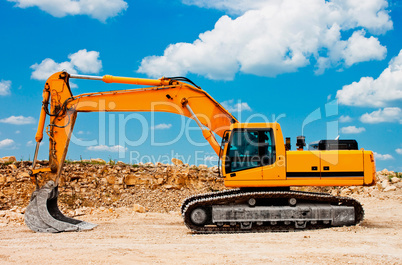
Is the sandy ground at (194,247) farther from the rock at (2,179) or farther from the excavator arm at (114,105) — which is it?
the rock at (2,179)

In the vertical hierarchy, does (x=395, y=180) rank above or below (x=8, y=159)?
below

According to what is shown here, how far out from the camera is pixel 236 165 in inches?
372

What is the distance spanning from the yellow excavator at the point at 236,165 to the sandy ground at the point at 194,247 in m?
0.49

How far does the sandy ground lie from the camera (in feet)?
21.3

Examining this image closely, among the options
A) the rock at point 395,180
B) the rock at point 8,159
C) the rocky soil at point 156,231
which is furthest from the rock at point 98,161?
the rock at point 395,180

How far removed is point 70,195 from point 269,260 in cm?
1203

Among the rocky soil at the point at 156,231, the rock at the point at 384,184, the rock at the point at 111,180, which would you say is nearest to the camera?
the rocky soil at the point at 156,231

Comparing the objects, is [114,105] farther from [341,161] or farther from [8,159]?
[8,159]

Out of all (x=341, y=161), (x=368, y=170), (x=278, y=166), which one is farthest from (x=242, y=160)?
(x=368, y=170)

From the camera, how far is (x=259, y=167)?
31.0 feet

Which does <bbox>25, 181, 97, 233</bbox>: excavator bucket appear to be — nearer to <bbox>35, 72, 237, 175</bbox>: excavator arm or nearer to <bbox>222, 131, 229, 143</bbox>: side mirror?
<bbox>35, 72, 237, 175</bbox>: excavator arm

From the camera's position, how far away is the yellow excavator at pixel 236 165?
30.9ft

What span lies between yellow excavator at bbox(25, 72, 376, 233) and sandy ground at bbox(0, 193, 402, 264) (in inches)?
19.2

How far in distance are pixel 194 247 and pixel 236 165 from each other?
2.66 meters
